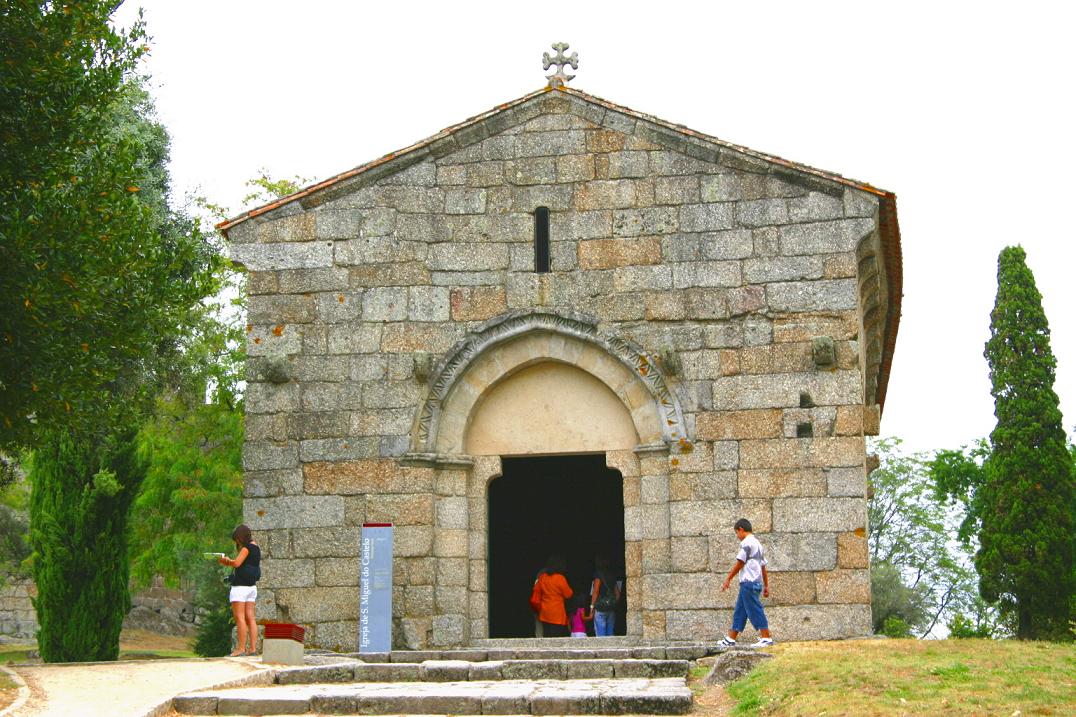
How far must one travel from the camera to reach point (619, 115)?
589 inches

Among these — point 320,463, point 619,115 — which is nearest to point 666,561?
point 320,463

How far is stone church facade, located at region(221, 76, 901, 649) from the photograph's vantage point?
45.1 feet

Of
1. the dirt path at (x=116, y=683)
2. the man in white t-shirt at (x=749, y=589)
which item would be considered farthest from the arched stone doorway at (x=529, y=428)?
the dirt path at (x=116, y=683)

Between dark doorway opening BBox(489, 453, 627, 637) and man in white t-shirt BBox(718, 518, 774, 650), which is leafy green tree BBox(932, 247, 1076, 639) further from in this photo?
man in white t-shirt BBox(718, 518, 774, 650)

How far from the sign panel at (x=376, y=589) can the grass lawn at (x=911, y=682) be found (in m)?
4.34

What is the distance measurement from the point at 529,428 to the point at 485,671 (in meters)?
4.02

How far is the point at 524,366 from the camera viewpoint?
1466cm

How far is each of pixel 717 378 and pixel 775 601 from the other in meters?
2.46

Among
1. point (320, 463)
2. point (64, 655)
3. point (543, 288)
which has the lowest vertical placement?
point (64, 655)

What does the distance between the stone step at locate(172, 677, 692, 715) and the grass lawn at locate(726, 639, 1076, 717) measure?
699 millimetres

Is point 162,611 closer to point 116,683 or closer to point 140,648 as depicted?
point 140,648

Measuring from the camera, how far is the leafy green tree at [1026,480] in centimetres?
2467

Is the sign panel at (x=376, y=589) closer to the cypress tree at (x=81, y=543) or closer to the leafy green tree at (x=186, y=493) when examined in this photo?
the cypress tree at (x=81, y=543)

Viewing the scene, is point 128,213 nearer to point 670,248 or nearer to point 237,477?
point 670,248
